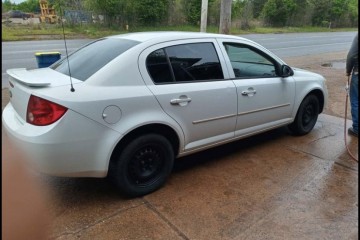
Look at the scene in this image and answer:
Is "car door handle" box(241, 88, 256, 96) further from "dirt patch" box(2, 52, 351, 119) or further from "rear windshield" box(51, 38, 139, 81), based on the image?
"dirt patch" box(2, 52, 351, 119)

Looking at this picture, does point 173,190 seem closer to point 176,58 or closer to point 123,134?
point 123,134

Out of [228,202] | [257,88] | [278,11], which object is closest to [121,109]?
[228,202]

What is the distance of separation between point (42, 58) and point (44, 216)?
4934mm

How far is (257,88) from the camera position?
417 cm

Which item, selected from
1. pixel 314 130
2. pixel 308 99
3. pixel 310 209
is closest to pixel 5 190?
pixel 310 209

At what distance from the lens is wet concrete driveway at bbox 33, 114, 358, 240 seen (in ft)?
9.31

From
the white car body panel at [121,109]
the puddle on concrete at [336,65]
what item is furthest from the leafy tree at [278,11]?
the white car body panel at [121,109]

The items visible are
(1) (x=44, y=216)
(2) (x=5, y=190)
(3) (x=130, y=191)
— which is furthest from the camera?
(3) (x=130, y=191)

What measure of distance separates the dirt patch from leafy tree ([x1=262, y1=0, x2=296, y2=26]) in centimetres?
3179

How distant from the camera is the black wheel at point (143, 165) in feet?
10.3

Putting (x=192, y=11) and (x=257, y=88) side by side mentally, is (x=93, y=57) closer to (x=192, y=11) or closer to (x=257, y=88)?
(x=257, y=88)

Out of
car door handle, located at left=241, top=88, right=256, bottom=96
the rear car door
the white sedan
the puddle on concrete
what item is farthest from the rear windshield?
the puddle on concrete

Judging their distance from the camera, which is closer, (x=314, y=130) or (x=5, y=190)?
(x=5, y=190)

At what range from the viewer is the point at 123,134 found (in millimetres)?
3033
